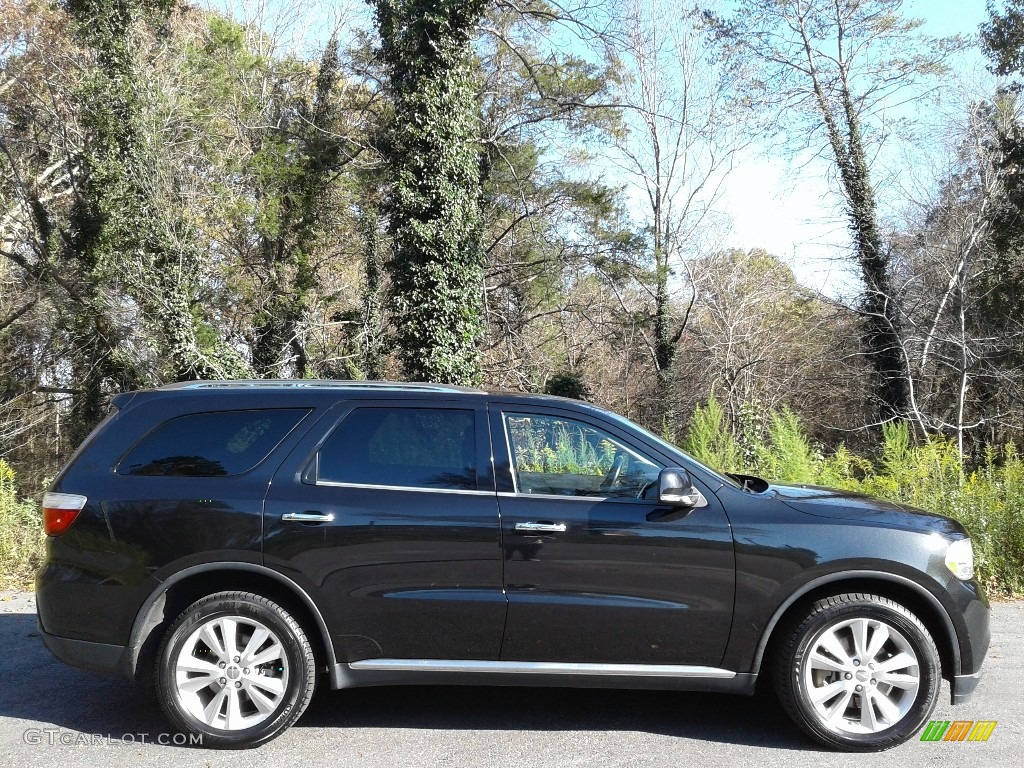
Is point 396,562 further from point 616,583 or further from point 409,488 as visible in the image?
point 616,583

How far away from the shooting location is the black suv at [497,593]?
4344 millimetres

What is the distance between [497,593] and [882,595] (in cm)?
200

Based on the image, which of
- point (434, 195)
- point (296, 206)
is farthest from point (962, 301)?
point (296, 206)

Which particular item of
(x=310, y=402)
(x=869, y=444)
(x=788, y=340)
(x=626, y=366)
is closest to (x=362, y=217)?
(x=626, y=366)

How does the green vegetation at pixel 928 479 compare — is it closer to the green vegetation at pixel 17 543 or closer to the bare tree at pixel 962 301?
the green vegetation at pixel 17 543

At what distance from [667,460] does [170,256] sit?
1939cm

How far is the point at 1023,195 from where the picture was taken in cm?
2053

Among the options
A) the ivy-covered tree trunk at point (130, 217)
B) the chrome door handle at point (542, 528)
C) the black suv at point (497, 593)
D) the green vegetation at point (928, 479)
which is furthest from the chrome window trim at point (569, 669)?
the ivy-covered tree trunk at point (130, 217)

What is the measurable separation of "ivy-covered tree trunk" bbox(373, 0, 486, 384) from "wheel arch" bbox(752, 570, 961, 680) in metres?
13.6

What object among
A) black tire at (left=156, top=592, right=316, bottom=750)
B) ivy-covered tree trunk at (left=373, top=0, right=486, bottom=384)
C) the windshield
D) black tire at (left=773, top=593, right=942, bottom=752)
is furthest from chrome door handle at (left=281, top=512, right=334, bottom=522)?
ivy-covered tree trunk at (left=373, top=0, right=486, bottom=384)

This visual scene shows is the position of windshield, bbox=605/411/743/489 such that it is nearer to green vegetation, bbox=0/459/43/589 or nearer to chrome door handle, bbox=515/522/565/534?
chrome door handle, bbox=515/522/565/534

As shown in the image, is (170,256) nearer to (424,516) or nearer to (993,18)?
(424,516)

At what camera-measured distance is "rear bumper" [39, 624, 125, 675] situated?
4414 mm

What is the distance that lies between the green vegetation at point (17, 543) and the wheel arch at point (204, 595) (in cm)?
464
